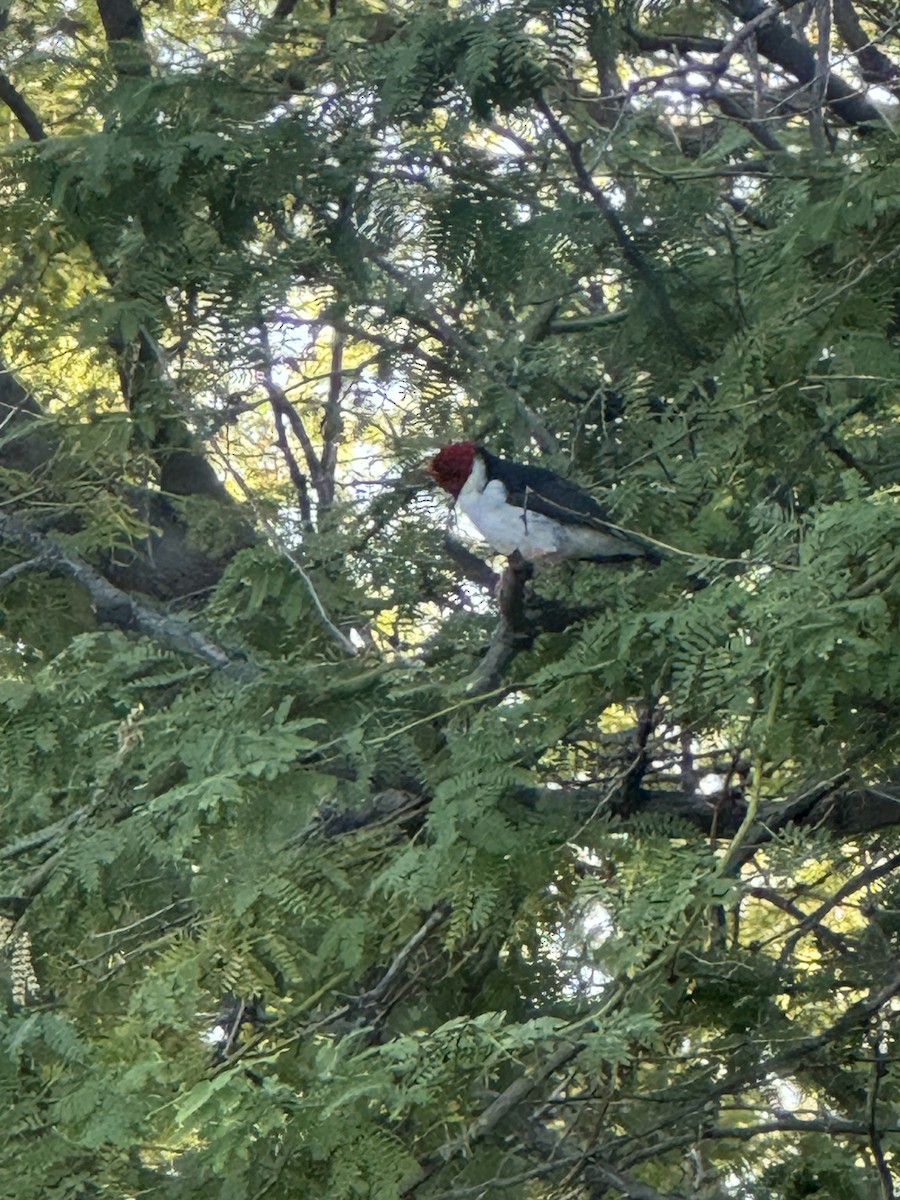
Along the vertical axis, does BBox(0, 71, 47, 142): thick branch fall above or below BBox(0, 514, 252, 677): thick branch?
above

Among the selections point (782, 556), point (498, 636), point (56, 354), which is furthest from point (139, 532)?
point (782, 556)

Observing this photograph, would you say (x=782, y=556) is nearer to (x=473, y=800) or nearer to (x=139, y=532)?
(x=473, y=800)

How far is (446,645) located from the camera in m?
4.28

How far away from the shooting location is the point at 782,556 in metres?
2.90

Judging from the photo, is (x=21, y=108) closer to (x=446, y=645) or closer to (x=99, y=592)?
(x=99, y=592)

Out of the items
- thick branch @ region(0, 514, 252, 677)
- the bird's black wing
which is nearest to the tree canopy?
thick branch @ region(0, 514, 252, 677)

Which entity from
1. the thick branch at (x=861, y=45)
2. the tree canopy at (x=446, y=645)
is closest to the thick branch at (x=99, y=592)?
the tree canopy at (x=446, y=645)

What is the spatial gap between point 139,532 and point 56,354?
980 millimetres

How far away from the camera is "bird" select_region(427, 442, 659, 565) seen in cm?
401

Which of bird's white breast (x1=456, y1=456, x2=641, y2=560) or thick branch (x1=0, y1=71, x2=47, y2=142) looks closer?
bird's white breast (x1=456, y1=456, x2=641, y2=560)

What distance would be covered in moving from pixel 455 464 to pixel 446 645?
0.58 meters

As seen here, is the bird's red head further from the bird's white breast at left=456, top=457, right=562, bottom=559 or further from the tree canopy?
the tree canopy

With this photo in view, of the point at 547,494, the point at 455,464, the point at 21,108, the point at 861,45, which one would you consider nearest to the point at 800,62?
the point at 861,45

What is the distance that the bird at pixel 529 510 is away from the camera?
4008mm
